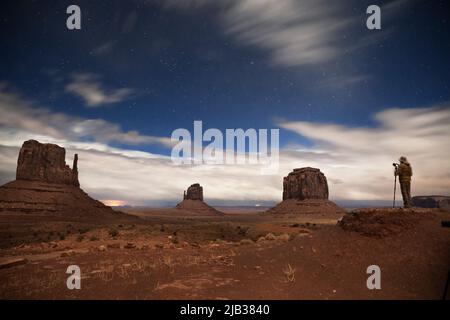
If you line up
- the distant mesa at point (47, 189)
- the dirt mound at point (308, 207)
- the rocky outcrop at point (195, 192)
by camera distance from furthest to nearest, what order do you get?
the rocky outcrop at point (195, 192) → the dirt mound at point (308, 207) → the distant mesa at point (47, 189)

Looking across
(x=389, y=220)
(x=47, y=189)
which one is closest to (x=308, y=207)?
(x=47, y=189)

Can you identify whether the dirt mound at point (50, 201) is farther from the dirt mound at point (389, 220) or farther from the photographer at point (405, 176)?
the photographer at point (405, 176)

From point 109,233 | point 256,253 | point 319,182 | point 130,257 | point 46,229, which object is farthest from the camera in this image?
point 319,182

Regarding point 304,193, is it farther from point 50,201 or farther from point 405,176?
point 405,176

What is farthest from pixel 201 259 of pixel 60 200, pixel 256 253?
pixel 60 200

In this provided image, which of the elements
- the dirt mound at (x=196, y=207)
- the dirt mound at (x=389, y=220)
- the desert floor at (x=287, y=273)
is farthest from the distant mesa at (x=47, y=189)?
the dirt mound at (x=389, y=220)
